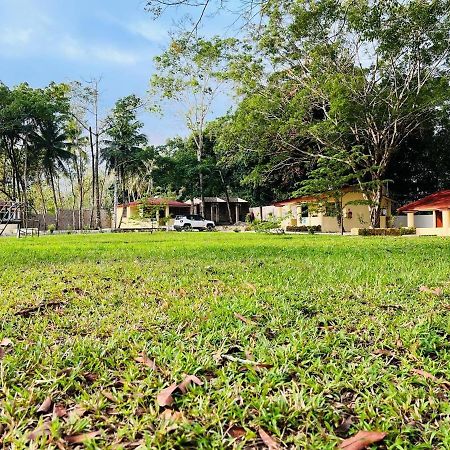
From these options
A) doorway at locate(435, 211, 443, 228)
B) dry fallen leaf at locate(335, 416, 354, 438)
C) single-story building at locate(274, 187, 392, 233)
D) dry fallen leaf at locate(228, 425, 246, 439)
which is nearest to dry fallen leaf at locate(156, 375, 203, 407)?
dry fallen leaf at locate(228, 425, 246, 439)

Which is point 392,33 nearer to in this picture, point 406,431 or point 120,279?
point 120,279

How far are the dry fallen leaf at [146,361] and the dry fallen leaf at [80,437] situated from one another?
1.62 ft

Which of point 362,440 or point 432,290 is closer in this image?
point 362,440

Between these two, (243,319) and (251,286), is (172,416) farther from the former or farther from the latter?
(251,286)

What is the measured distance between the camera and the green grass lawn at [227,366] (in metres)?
1.46

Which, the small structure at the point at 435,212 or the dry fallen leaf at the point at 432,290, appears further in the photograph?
the small structure at the point at 435,212

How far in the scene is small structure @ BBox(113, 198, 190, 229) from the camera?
78.8 ft

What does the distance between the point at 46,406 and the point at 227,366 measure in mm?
732

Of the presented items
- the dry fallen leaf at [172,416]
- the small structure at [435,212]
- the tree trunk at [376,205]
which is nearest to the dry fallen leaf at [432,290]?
the dry fallen leaf at [172,416]

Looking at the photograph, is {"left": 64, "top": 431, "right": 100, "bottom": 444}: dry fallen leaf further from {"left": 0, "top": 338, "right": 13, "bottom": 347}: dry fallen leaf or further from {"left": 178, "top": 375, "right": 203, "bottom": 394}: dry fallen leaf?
{"left": 0, "top": 338, "right": 13, "bottom": 347}: dry fallen leaf

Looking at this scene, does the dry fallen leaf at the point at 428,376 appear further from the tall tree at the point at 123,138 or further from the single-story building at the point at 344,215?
the tall tree at the point at 123,138

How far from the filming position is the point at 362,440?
54.5 inches

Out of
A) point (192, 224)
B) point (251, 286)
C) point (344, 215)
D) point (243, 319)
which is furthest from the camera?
point (192, 224)

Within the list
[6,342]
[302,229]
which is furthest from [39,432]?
[302,229]
